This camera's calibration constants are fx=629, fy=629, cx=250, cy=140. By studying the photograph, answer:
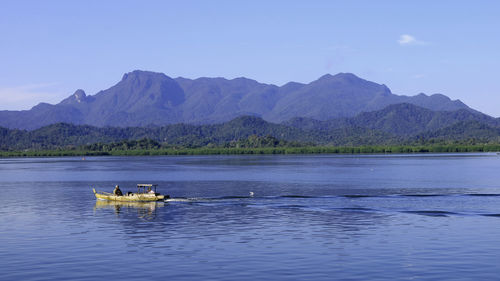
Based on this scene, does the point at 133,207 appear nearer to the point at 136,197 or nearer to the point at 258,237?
the point at 136,197

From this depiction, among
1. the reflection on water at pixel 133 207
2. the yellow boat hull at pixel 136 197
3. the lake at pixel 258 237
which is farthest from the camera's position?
the yellow boat hull at pixel 136 197

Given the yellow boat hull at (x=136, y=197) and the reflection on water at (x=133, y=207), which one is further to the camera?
the yellow boat hull at (x=136, y=197)

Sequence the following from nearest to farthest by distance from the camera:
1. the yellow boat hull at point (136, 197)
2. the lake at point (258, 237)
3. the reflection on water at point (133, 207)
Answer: the lake at point (258, 237) → the reflection on water at point (133, 207) → the yellow boat hull at point (136, 197)

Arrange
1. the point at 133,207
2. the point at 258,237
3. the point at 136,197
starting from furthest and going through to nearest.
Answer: the point at 136,197 < the point at 133,207 < the point at 258,237

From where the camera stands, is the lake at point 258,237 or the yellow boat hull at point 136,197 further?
the yellow boat hull at point 136,197

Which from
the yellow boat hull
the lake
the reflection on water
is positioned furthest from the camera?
the yellow boat hull

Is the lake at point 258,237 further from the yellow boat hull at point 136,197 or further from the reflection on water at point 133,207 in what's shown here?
the yellow boat hull at point 136,197

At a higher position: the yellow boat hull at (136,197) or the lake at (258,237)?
the yellow boat hull at (136,197)

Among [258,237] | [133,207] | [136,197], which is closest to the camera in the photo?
[258,237]

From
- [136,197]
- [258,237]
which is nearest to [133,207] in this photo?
[136,197]

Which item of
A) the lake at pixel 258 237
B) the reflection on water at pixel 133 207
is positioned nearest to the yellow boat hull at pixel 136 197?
the reflection on water at pixel 133 207

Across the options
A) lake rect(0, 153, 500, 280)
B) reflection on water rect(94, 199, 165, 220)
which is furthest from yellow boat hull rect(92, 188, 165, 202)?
lake rect(0, 153, 500, 280)

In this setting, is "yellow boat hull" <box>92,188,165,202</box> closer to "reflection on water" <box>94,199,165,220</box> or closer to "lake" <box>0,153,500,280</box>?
"reflection on water" <box>94,199,165,220</box>

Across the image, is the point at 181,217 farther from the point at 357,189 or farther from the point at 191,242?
the point at 357,189
